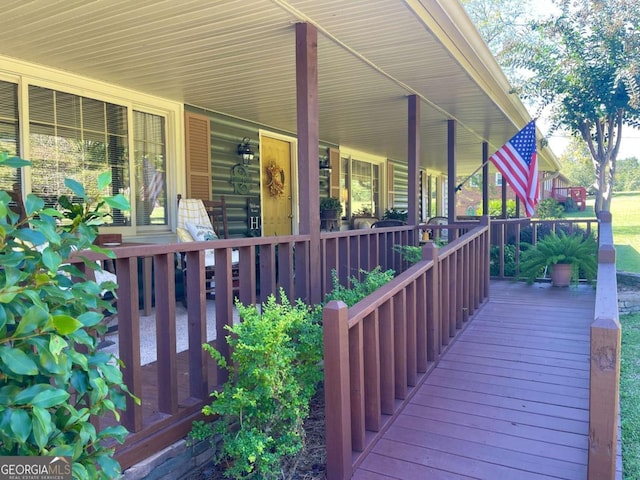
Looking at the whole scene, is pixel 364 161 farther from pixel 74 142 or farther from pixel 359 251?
pixel 74 142

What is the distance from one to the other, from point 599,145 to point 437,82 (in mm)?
2922

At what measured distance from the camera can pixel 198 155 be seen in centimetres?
536

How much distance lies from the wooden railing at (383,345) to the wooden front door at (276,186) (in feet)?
11.7

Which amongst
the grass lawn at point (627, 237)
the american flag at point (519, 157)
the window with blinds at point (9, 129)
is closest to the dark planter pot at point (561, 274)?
the american flag at point (519, 157)

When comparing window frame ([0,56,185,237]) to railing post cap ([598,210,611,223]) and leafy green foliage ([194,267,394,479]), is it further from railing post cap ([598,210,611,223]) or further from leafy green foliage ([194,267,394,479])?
railing post cap ([598,210,611,223])

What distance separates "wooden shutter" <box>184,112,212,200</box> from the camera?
524 cm

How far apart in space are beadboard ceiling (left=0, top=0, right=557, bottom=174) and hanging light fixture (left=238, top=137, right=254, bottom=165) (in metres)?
0.44

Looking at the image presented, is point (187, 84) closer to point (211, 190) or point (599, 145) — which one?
point (211, 190)

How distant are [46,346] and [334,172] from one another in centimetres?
739

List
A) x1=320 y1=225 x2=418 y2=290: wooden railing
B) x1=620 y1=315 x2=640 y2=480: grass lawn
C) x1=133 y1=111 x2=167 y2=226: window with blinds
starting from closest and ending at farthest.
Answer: x1=620 y1=315 x2=640 y2=480: grass lawn, x1=320 y1=225 x2=418 y2=290: wooden railing, x1=133 y1=111 x2=167 y2=226: window with blinds

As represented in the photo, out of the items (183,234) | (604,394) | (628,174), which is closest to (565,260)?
(604,394)

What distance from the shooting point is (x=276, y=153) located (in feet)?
22.4

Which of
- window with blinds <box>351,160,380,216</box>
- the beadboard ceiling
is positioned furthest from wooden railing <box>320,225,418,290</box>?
window with blinds <box>351,160,380,216</box>

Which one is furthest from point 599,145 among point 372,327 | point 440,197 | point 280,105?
point 440,197
